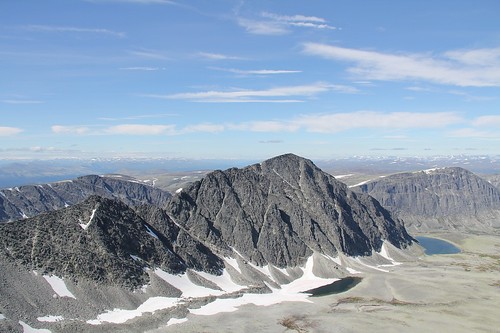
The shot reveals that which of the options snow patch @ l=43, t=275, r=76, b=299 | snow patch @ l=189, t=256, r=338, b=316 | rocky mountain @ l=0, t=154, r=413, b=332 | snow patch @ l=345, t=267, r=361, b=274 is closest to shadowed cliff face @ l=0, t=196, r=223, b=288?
rocky mountain @ l=0, t=154, r=413, b=332

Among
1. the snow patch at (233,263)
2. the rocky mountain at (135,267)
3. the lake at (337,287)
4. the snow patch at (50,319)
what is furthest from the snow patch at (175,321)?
the lake at (337,287)

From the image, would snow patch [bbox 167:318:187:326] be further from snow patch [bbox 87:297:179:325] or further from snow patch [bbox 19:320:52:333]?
snow patch [bbox 19:320:52:333]

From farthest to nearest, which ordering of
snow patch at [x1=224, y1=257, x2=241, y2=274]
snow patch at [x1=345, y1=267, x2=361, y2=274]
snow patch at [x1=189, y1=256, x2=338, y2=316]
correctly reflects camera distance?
snow patch at [x1=345, y1=267, x2=361, y2=274] → snow patch at [x1=224, y1=257, x2=241, y2=274] → snow patch at [x1=189, y1=256, x2=338, y2=316]

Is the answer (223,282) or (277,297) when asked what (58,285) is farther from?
(277,297)

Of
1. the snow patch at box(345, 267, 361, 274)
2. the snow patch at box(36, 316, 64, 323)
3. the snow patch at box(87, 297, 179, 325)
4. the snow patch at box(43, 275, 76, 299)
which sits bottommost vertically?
the snow patch at box(345, 267, 361, 274)

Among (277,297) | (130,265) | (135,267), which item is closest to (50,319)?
(130,265)

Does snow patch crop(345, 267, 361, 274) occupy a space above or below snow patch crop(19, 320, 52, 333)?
below

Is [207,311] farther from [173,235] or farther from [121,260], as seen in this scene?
[173,235]
